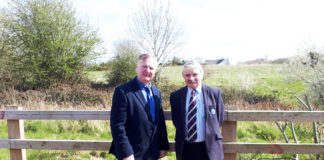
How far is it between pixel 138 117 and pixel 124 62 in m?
15.4

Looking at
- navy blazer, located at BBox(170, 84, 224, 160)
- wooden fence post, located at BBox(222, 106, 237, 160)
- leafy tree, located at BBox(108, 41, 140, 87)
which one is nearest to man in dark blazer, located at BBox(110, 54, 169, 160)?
navy blazer, located at BBox(170, 84, 224, 160)

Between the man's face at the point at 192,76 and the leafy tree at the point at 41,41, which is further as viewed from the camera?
the leafy tree at the point at 41,41

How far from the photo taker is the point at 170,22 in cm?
1619

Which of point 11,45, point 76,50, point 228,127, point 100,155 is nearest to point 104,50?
point 76,50

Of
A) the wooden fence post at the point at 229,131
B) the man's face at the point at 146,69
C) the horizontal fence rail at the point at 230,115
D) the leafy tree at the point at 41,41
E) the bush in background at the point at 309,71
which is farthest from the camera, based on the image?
the leafy tree at the point at 41,41

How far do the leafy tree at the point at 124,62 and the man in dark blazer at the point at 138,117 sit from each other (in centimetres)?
1482

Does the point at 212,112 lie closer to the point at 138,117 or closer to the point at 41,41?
the point at 138,117

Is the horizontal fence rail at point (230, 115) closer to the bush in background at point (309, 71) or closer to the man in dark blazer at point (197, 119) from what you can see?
the man in dark blazer at point (197, 119)

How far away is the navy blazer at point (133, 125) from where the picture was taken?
6.77 feet

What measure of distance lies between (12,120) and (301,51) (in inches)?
756

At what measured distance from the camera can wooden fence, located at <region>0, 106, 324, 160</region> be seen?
2.58 metres

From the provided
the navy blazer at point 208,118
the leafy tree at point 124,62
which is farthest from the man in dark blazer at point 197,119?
the leafy tree at point 124,62

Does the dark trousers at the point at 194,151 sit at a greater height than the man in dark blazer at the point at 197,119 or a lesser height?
lesser

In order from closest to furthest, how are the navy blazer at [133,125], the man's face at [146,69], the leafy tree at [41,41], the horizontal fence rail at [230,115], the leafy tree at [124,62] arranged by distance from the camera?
1. the navy blazer at [133,125]
2. the man's face at [146,69]
3. the horizontal fence rail at [230,115]
4. the leafy tree at [41,41]
5. the leafy tree at [124,62]
